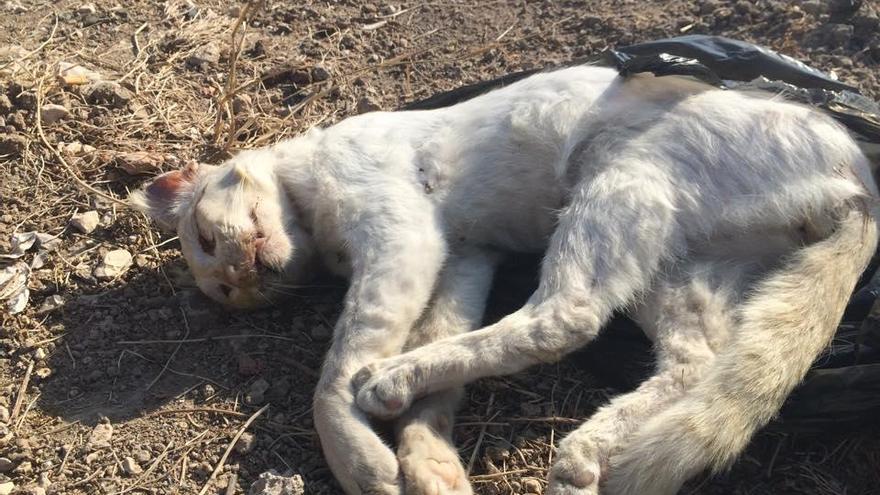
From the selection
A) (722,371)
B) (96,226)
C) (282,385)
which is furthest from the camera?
(96,226)

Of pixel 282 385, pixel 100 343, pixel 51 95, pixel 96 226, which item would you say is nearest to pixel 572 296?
pixel 282 385

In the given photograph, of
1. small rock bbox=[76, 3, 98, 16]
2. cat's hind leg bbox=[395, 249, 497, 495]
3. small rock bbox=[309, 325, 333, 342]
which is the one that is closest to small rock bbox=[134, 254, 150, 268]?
small rock bbox=[309, 325, 333, 342]

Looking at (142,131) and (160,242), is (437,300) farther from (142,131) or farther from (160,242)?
(142,131)

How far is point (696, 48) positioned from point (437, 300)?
166 cm

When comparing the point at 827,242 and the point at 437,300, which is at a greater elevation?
the point at 827,242

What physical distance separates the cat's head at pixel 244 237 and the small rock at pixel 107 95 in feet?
3.82

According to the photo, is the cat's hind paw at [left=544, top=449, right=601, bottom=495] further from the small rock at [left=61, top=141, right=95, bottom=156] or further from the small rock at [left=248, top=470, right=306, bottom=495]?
the small rock at [left=61, top=141, right=95, bottom=156]

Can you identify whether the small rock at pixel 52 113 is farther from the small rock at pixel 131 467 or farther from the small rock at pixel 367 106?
the small rock at pixel 131 467

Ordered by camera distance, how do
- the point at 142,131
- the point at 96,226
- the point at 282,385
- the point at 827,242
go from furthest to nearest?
the point at 142,131 → the point at 96,226 → the point at 282,385 → the point at 827,242

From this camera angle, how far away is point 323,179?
367 centimetres

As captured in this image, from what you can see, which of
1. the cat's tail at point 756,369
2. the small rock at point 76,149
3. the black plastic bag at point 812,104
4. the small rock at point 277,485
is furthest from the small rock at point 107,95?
the cat's tail at point 756,369

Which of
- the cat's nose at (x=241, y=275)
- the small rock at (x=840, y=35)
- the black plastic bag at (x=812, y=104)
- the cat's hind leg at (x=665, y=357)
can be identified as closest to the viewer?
the cat's hind leg at (x=665, y=357)

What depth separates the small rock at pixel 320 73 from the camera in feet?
16.3

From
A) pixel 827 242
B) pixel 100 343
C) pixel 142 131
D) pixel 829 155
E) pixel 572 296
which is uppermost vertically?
pixel 829 155
